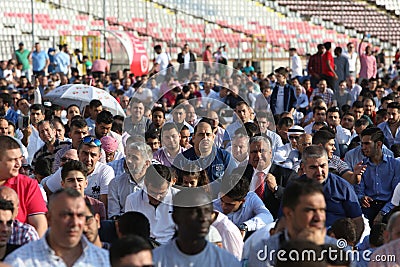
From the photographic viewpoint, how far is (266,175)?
387 inches

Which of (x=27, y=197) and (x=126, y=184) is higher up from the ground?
(x=27, y=197)

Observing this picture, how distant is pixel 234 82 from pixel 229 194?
11.1 meters

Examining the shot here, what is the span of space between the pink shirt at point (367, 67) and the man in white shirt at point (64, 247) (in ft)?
74.0

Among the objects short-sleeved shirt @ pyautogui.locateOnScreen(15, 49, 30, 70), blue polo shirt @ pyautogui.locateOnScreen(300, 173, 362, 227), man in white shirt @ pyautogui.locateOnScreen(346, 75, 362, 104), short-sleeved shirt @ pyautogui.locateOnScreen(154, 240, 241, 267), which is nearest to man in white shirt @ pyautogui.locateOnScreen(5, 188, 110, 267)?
short-sleeved shirt @ pyautogui.locateOnScreen(154, 240, 241, 267)

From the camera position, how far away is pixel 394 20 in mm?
46594

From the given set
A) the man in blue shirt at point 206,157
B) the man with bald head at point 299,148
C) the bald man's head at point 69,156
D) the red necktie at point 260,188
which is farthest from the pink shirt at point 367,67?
the bald man's head at point 69,156

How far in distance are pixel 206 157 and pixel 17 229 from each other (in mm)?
3823

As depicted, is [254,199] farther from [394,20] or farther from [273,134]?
[394,20]

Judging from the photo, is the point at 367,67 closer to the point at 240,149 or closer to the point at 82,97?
the point at 82,97

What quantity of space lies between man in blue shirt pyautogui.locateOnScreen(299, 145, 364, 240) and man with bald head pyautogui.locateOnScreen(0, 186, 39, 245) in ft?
8.27

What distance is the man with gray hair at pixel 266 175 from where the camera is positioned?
959 centimetres

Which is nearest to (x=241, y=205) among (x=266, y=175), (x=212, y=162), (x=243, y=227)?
(x=243, y=227)

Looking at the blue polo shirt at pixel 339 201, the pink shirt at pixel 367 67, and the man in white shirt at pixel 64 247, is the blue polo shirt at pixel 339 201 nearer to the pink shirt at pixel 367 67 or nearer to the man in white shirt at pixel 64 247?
the man in white shirt at pixel 64 247

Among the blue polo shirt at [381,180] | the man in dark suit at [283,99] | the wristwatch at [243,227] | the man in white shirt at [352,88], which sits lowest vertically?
the man in white shirt at [352,88]
